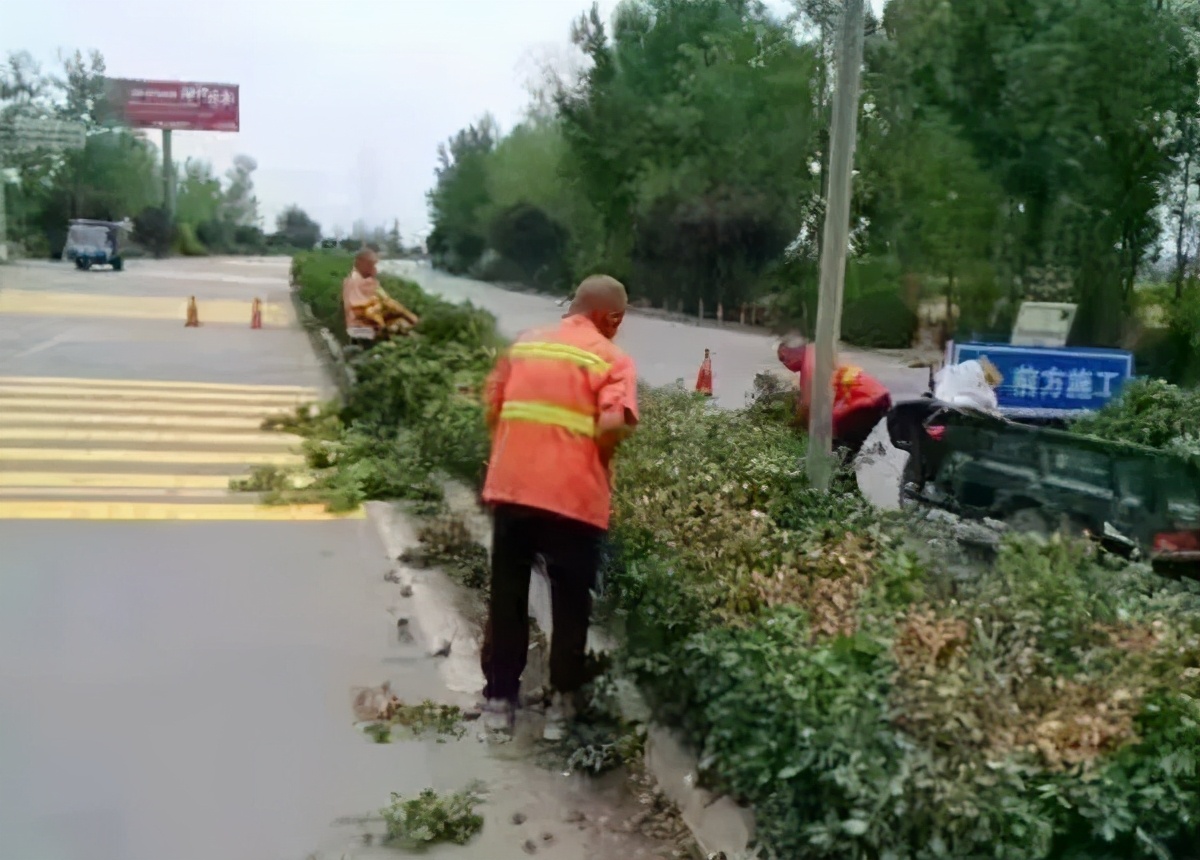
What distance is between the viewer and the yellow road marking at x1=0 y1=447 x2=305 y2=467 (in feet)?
28.4

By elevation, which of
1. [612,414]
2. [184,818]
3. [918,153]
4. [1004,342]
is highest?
[918,153]

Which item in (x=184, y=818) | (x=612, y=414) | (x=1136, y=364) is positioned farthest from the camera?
(x=1136, y=364)

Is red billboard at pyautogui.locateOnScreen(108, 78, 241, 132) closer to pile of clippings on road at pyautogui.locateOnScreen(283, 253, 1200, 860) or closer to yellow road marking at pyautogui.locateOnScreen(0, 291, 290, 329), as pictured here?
yellow road marking at pyautogui.locateOnScreen(0, 291, 290, 329)

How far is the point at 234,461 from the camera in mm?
8906

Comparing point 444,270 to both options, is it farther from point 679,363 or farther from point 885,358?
point 885,358

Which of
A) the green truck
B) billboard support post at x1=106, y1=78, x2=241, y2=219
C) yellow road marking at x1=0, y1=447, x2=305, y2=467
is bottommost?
yellow road marking at x1=0, y1=447, x2=305, y2=467

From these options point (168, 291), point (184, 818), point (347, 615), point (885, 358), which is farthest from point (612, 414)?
point (168, 291)

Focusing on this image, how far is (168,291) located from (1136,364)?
6566 millimetres

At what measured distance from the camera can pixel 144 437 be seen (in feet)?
31.4

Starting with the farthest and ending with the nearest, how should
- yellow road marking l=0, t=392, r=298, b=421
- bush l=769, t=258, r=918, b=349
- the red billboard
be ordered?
yellow road marking l=0, t=392, r=298, b=421
the red billboard
bush l=769, t=258, r=918, b=349

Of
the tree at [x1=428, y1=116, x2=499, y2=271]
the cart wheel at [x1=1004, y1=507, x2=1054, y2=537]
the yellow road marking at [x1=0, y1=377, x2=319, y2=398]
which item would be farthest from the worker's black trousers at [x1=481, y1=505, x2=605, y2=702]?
the yellow road marking at [x1=0, y1=377, x2=319, y2=398]

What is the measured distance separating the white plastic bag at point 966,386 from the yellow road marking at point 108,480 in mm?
5191

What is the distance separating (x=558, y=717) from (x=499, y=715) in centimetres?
22

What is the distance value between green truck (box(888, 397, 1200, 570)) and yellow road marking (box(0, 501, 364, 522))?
378 centimetres
